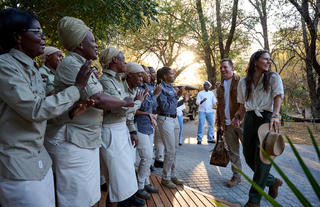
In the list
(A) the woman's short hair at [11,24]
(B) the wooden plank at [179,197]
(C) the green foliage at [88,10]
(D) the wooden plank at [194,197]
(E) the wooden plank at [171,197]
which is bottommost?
(E) the wooden plank at [171,197]

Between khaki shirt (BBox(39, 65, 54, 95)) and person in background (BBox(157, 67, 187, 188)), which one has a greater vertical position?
khaki shirt (BBox(39, 65, 54, 95))

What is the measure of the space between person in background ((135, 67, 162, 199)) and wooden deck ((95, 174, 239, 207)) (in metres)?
0.13

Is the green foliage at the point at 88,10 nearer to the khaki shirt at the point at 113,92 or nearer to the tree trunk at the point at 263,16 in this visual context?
the khaki shirt at the point at 113,92

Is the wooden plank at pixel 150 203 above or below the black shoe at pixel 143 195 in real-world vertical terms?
below

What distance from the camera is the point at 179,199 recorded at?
3.35 meters

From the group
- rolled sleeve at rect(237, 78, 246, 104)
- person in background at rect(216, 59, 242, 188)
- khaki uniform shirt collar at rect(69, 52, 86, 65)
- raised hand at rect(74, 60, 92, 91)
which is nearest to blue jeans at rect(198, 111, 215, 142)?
person in background at rect(216, 59, 242, 188)

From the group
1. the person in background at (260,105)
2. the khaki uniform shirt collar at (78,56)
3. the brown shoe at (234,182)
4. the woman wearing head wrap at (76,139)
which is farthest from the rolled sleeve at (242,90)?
the khaki uniform shirt collar at (78,56)

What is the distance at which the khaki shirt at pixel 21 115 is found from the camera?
4.50 ft

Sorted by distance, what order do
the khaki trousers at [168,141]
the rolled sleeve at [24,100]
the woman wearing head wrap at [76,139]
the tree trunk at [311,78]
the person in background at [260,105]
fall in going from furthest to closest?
the tree trunk at [311,78] → the khaki trousers at [168,141] → the person in background at [260,105] → the woman wearing head wrap at [76,139] → the rolled sleeve at [24,100]

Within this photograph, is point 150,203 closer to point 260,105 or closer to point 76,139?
point 76,139

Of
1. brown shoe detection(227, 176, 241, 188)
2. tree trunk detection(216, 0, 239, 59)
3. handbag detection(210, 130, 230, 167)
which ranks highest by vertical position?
tree trunk detection(216, 0, 239, 59)

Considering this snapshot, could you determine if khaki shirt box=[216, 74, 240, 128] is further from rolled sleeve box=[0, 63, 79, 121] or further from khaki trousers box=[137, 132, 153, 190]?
rolled sleeve box=[0, 63, 79, 121]

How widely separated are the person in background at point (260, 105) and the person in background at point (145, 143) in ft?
4.50

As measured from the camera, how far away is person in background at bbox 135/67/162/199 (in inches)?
134
